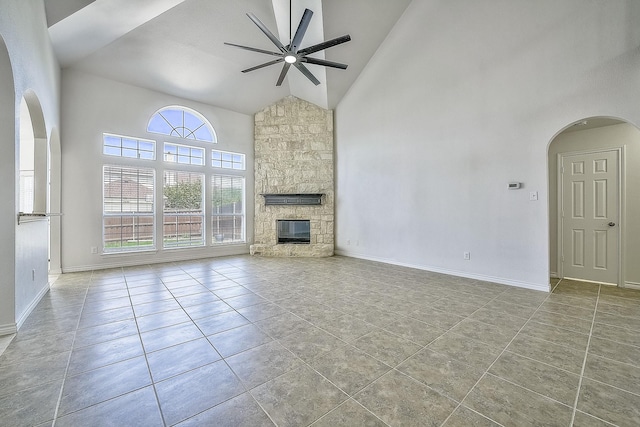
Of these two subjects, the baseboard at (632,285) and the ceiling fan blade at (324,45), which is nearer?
the ceiling fan blade at (324,45)

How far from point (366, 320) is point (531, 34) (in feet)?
14.4

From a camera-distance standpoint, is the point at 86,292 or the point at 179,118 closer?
the point at 86,292

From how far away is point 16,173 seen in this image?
2.50m

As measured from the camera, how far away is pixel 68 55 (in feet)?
14.0

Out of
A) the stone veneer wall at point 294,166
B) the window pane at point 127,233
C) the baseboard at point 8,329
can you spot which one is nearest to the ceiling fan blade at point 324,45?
the stone veneer wall at point 294,166

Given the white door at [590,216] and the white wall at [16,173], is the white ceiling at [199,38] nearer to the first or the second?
the white wall at [16,173]

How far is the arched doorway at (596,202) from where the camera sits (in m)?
3.80

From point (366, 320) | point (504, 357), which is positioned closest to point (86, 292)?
point (366, 320)

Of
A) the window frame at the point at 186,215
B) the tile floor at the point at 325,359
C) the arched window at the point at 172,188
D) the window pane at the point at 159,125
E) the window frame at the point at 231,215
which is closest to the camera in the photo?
the tile floor at the point at 325,359

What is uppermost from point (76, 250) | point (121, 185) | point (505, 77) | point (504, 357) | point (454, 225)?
point (505, 77)

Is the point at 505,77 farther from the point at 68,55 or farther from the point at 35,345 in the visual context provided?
the point at 68,55

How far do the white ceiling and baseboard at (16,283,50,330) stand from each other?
347cm

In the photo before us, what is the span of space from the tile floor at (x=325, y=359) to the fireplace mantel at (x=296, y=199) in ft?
10.5

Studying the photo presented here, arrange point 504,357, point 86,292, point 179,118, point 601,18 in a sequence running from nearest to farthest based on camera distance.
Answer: point 504,357
point 601,18
point 86,292
point 179,118
